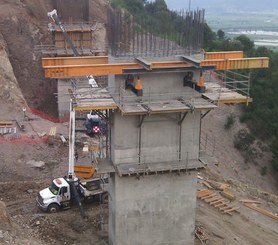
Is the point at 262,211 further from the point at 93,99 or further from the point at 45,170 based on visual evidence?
the point at 93,99

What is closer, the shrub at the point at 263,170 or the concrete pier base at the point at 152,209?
the concrete pier base at the point at 152,209

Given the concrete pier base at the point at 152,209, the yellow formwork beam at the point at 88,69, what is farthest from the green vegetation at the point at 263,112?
the yellow formwork beam at the point at 88,69

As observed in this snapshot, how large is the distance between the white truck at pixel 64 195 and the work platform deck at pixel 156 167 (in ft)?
20.7

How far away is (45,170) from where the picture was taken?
32969 mm

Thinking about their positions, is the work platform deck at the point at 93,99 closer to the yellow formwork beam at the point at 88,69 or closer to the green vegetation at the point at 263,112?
the yellow formwork beam at the point at 88,69

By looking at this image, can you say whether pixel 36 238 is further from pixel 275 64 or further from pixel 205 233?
pixel 275 64

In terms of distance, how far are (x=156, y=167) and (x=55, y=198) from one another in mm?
8792

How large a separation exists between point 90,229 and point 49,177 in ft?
27.4

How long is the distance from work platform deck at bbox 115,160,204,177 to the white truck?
20.7 ft

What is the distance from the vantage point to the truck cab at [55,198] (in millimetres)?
26781

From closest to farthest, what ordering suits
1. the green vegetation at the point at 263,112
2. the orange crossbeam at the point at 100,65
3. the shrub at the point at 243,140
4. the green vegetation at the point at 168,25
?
the orange crossbeam at the point at 100,65 → the green vegetation at the point at 168,25 → the shrub at the point at 243,140 → the green vegetation at the point at 263,112

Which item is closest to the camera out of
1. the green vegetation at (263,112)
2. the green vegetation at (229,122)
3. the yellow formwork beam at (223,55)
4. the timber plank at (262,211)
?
the yellow formwork beam at (223,55)

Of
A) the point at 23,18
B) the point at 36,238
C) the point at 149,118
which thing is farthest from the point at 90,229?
the point at 23,18

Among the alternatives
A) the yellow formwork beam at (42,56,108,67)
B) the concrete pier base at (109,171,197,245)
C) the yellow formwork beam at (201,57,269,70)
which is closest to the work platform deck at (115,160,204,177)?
the concrete pier base at (109,171,197,245)
